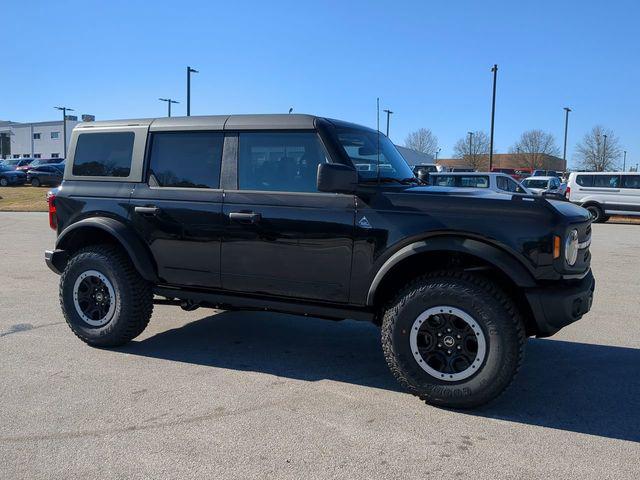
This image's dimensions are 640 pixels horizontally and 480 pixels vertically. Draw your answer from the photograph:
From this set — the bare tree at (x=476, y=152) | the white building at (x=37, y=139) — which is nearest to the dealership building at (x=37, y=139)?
the white building at (x=37, y=139)

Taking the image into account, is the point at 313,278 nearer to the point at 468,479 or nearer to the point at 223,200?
the point at 223,200

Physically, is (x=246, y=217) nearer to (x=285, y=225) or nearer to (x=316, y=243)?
(x=285, y=225)

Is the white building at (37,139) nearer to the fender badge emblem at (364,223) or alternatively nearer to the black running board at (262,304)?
the black running board at (262,304)

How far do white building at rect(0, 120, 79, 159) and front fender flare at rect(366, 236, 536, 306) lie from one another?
3703 inches

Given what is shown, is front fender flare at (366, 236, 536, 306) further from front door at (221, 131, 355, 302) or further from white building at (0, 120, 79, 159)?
white building at (0, 120, 79, 159)

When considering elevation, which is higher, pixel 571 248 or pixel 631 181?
pixel 631 181

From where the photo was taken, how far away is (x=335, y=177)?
12.7ft

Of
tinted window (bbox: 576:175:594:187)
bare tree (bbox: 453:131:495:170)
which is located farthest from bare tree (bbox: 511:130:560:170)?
tinted window (bbox: 576:175:594:187)

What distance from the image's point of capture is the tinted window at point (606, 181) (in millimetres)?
20391

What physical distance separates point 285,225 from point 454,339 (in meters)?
1.48

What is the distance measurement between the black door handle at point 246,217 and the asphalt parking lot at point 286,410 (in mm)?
1232

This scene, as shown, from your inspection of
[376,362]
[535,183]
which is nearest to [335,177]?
[376,362]

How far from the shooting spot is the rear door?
4.63 meters

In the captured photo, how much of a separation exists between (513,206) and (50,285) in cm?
676
